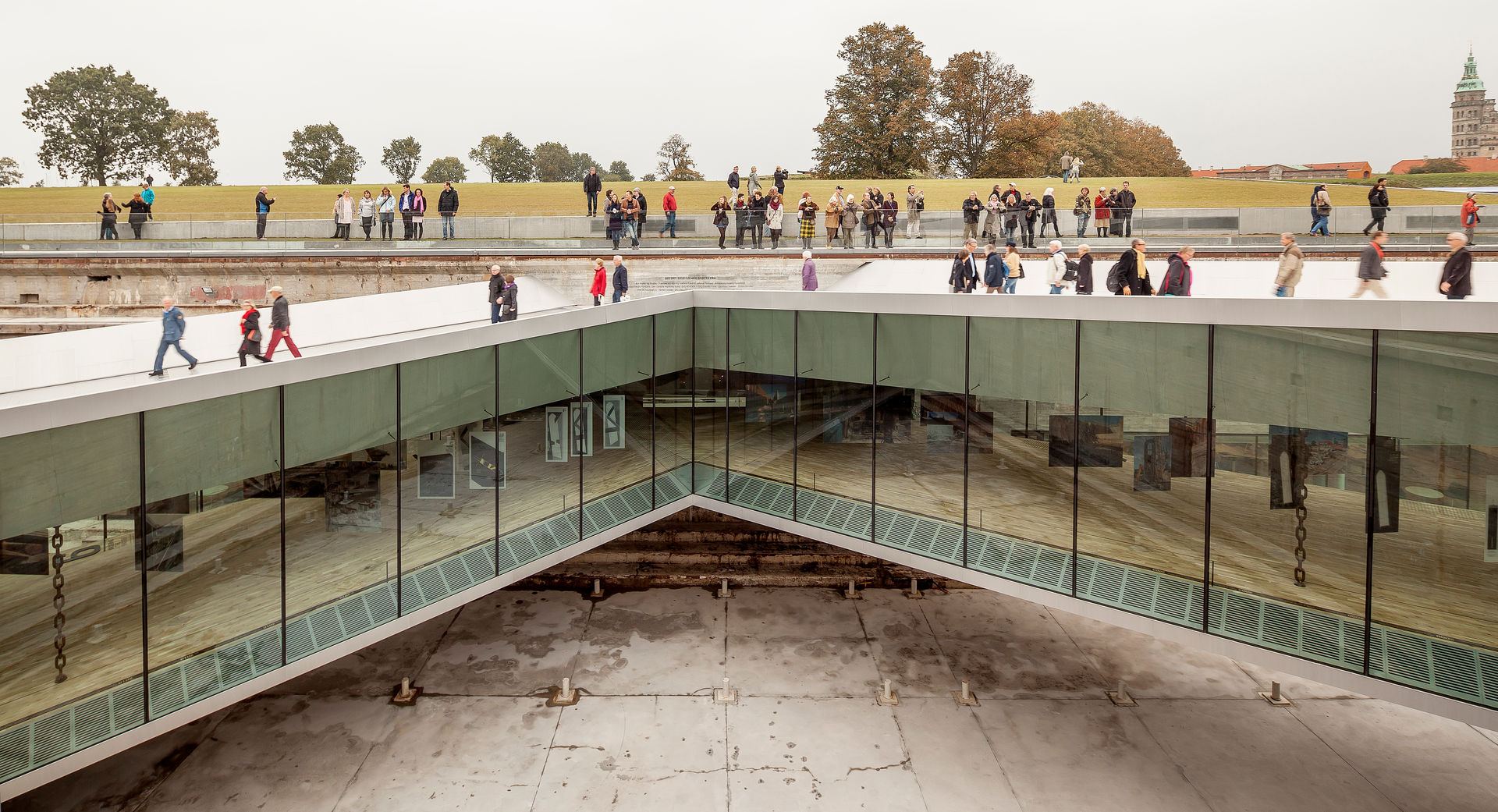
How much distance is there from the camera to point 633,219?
984 inches

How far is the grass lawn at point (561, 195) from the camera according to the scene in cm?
3778

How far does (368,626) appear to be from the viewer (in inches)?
545

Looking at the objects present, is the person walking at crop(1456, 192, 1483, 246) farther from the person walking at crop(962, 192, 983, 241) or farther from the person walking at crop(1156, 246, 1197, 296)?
the person walking at crop(962, 192, 983, 241)

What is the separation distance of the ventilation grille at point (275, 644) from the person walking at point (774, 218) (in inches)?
371

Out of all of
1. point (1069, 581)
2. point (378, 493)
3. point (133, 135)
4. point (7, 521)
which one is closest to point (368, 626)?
point (378, 493)

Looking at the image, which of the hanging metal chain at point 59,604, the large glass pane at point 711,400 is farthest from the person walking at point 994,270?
the hanging metal chain at point 59,604

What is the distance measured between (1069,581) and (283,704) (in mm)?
14698

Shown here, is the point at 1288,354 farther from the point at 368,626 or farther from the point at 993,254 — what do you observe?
the point at 368,626

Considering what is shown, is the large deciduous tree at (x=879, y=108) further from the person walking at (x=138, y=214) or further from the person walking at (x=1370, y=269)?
the person walking at (x=1370, y=269)

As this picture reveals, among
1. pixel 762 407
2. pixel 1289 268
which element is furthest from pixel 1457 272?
pixel 762 407

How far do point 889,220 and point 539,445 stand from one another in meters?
12.4

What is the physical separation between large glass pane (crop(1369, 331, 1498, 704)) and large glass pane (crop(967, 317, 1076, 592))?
4.15 meters

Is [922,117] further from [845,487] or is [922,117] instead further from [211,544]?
[211,544]

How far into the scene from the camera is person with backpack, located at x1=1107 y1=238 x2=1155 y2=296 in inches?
→ 565
